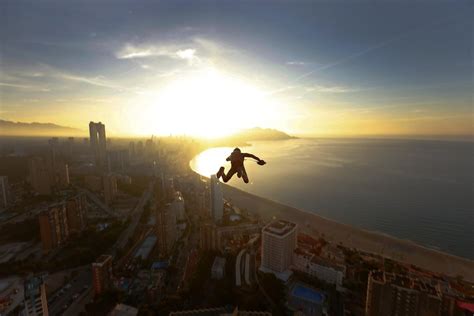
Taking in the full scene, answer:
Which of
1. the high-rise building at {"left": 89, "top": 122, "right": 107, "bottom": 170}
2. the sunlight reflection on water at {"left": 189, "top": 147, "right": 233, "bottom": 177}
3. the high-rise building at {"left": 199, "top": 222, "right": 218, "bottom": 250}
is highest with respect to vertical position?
the high-rise building at {"left": 89, "top": 122, "right": 107, "bottom": 170}

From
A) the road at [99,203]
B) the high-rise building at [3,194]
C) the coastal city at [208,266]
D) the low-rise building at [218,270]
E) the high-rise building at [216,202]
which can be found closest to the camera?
the coastal city at [208,266]

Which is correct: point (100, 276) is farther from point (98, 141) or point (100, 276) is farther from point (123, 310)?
point (98, 141)

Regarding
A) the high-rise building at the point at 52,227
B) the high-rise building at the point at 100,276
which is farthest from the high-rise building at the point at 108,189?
the high-rise building at the point at 100,276

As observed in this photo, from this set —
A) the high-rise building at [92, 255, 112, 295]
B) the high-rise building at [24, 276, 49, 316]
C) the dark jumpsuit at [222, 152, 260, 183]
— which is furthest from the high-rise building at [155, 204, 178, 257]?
the dark jumpsuit at [222, 152, 260, 183]

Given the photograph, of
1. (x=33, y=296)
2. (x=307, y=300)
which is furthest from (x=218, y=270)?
(x=33, y=296)

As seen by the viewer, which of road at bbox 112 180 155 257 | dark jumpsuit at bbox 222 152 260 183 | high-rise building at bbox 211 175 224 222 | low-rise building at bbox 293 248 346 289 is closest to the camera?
dark jumpsuit at bbox 222 152 260 183

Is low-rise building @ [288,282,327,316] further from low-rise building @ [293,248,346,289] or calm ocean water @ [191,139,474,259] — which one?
calm ocean water @ [191,139,474,259]

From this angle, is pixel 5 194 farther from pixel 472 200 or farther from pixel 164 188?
pixel 472 200

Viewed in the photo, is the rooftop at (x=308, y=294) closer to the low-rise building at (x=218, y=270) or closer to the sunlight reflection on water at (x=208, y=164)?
the low-rise building at (x=218, y=270)
